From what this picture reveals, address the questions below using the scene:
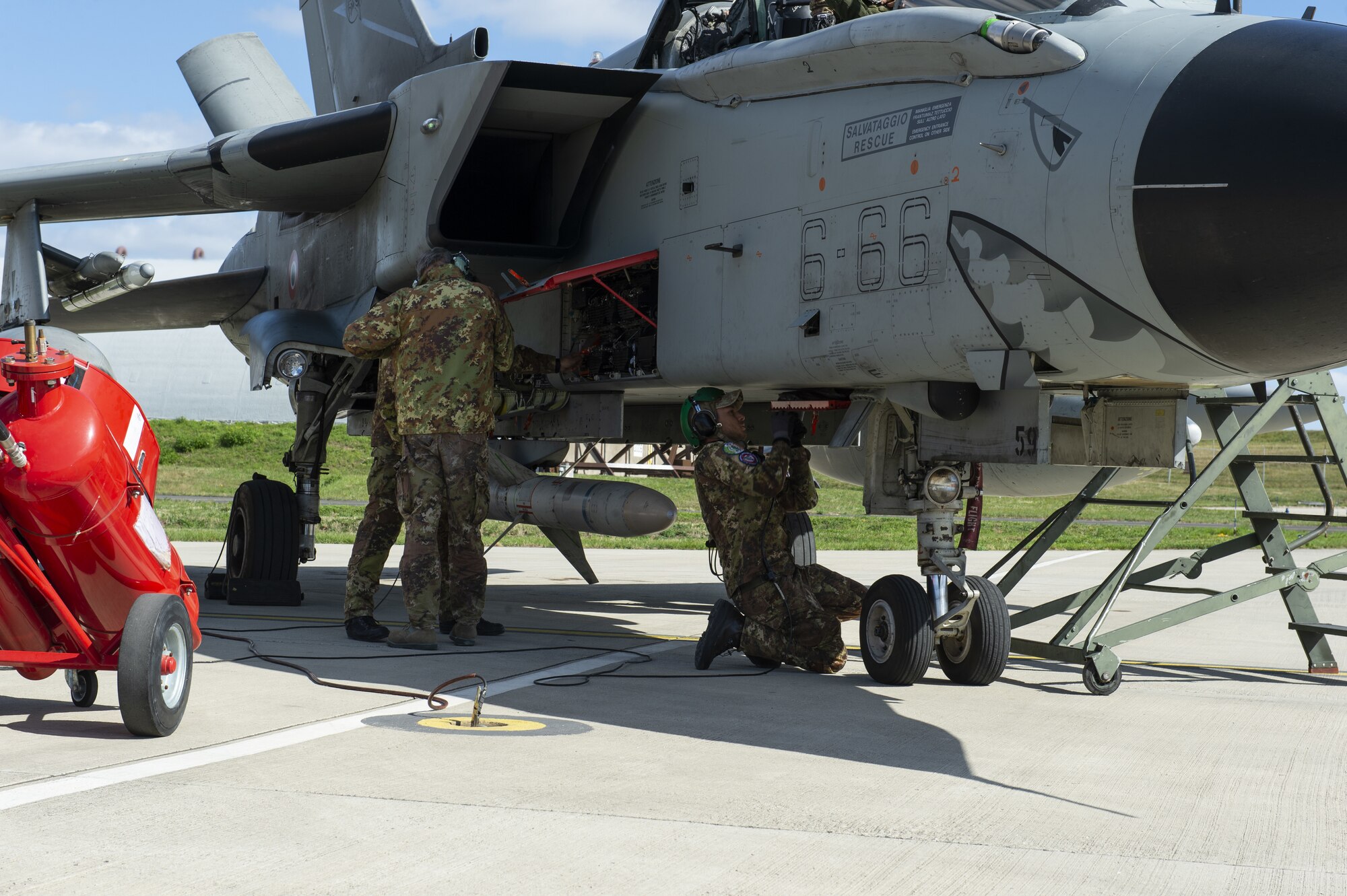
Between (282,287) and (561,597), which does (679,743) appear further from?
(282,287)

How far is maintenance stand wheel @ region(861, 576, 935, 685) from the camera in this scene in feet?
18.6

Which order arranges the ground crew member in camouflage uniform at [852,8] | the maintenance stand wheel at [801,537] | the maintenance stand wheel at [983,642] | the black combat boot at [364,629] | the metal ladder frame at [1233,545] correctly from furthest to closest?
1. the maintenance stand wheel at [801,537]
2. the black combat boot at [364,629]
3. the metal ladder frame at [1233,545]
4. the ground crew member in camouflage uniform at [852,8]
5. the maintenance stand wheel at [983,642]

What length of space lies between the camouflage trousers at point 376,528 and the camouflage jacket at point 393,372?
144 millimetres

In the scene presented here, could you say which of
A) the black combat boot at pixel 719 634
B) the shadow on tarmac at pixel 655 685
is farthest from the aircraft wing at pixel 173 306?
the black combat boot at pixel 719 634

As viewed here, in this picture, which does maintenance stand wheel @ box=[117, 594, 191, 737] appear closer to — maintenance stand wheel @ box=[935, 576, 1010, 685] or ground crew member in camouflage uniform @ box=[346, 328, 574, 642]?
ground crew member in camouflage uniform @ box=[346, 328, 574, 642]

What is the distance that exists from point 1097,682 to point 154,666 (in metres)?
4.08

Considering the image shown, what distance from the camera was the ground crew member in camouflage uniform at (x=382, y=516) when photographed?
7367 mm

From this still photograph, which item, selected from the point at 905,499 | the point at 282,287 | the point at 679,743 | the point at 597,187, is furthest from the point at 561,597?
the point at 679,743

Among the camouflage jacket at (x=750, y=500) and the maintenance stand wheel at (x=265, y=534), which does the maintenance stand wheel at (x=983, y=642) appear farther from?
the maintenance stand wheel at (x=265, y=534)

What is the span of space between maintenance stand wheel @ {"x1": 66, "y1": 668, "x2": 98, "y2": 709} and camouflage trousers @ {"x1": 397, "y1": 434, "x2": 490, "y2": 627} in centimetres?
217

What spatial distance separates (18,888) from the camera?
265 centimetres

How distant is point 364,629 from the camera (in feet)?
23.6

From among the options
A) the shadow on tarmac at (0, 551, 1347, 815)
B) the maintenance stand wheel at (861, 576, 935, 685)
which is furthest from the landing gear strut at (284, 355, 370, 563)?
the maintenance stand wheel at (861, 576, 935, 685)

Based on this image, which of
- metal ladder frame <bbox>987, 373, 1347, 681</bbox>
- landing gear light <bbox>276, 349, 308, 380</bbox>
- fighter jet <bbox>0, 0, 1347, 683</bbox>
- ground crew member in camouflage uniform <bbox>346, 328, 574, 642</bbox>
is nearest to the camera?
fighter jet <bbox>0, 0, 1347, 683</bbox>
